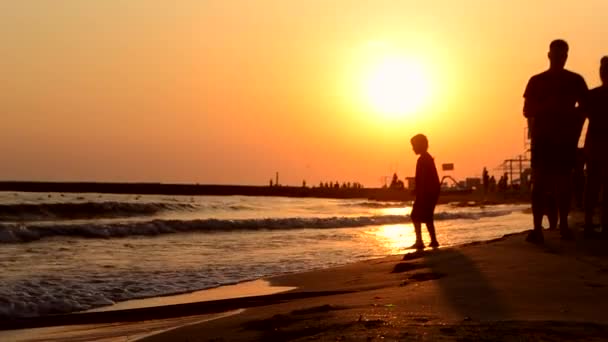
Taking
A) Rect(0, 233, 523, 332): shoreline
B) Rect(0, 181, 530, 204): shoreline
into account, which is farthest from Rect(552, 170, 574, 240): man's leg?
Rect(0, 181, 530, 204): shoreline

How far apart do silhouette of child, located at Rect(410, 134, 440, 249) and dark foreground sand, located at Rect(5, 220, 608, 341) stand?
2.96 meters

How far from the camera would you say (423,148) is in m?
11.2

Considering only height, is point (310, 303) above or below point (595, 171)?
below

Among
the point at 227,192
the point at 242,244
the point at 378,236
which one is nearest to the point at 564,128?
the point at 242,244

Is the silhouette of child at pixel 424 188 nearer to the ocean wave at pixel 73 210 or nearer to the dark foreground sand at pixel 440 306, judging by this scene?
the dark foreground sand at pixel 440 306

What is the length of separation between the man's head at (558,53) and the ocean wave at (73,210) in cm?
2092

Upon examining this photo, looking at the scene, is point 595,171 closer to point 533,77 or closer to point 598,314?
point 533,77

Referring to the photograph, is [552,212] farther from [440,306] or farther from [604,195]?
[440,306]

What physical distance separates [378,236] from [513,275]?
11056 millimetres

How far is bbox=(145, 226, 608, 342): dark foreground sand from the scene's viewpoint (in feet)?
11.9

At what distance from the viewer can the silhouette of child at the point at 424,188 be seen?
11047mm

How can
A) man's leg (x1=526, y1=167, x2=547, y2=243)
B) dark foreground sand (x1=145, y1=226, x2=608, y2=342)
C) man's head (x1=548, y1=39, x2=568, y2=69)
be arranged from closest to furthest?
dark foreground sand (x1=145, y1=226, x2=608, y2=342), man's head (x1=548, y1=39, x2=568, y2=69), man's leg (x1=526, y1=167, x2=547, y2=243)

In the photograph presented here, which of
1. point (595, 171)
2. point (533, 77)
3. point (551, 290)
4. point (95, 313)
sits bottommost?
point (95, 313)

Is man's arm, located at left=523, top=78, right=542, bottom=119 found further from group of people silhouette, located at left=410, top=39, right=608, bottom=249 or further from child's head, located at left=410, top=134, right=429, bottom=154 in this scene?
child's head, located at left=410, top=134, right=429, bottom=154
